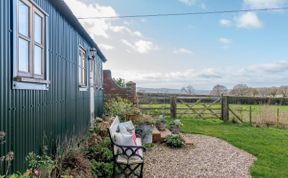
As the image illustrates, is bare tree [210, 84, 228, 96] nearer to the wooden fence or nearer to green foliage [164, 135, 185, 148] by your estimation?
the wooden fence

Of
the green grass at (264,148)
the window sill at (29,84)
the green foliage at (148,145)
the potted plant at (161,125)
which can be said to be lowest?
the green grass at (264,148)

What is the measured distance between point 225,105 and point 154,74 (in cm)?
656

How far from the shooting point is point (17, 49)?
11.3ft

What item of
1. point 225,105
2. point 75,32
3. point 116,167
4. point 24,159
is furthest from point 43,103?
point 225,105

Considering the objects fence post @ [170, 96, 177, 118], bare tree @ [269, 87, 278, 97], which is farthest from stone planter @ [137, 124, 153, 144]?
bare tree @ [269, 87, 278, 97]

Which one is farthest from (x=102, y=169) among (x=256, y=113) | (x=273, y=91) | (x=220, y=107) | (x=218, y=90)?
(x=218, y=90)

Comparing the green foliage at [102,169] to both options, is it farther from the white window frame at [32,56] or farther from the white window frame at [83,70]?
the white window frame at [83,70]

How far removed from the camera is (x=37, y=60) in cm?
427

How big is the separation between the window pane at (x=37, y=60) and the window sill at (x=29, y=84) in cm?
16

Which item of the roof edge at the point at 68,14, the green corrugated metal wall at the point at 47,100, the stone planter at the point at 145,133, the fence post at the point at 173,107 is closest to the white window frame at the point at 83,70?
the green corrugated metal wall at the point at 47,100

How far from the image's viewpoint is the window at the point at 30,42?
362 centimetres

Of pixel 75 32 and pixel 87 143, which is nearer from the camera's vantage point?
pixel 87 143

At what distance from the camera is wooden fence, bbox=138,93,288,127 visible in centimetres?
1401

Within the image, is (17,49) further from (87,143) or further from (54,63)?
(87,143)
